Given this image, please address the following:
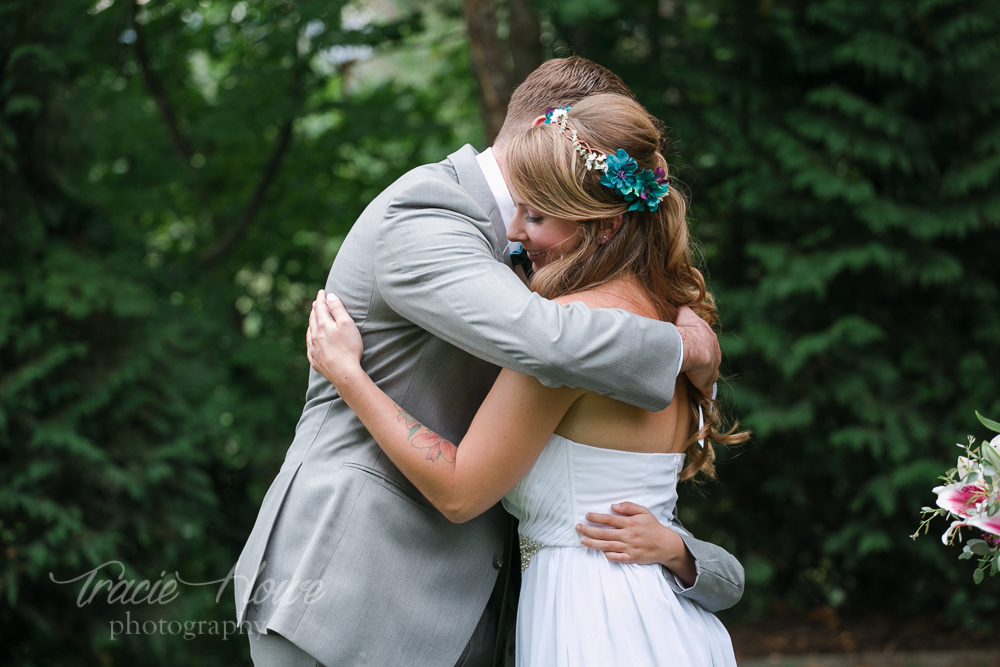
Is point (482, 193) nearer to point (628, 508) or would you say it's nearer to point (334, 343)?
point (334, 343)

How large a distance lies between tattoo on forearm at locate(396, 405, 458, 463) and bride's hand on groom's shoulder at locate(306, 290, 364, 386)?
0.48 ft

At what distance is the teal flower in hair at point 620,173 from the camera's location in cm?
179

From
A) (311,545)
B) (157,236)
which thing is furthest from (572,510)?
(157,236)

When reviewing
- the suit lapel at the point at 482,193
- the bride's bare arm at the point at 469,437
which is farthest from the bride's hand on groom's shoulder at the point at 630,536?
the suit lapel at the point at 482,193

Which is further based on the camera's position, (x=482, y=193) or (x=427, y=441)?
(x=482, y=193)

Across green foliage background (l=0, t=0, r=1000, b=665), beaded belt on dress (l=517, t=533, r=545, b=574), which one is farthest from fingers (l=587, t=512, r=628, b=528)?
green foliage background (l=0, t=0, r=1000, b=665)

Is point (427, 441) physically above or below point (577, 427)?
above

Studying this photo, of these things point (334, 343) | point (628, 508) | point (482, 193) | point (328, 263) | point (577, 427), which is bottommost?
point (328, 263)

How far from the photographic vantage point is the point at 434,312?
1.68 m

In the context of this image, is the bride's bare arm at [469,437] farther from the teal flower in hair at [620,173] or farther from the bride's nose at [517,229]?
the teal flower in hair at [620,173]

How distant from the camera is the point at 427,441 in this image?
1782 mm

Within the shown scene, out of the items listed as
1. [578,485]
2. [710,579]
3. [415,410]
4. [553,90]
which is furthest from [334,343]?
[710,579]

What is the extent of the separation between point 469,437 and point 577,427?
262mm

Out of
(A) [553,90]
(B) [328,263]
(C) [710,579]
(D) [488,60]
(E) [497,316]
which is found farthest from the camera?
(B) [328,263]
